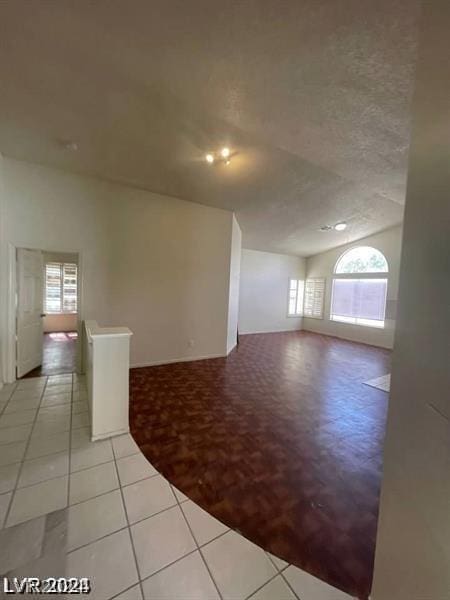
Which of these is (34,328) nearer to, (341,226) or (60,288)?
(60,288)

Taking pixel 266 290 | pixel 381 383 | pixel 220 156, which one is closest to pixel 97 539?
pixel 220 156

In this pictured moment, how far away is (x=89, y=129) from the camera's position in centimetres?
264

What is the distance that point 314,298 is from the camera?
28.9 feet

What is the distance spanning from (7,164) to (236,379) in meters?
4.39

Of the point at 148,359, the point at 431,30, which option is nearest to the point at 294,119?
the point at 431,30

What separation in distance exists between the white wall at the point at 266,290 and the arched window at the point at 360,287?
1.47 m

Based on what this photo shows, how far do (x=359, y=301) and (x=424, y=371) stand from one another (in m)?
7.52

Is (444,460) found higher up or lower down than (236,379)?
higher up

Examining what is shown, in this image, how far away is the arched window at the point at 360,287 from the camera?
7035 mm

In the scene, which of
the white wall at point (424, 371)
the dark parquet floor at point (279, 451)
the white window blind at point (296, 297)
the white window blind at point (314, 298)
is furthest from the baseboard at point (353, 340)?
the white wall at point (424, 371)

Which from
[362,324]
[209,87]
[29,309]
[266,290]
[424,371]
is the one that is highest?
[209,87]

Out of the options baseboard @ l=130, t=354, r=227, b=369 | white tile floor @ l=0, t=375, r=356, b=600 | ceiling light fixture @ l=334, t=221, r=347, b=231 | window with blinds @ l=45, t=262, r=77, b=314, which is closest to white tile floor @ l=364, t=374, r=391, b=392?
baseboard @ l=130, t=354, r=227, b=369

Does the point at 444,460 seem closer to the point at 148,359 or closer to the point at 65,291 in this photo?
the point at 148,359

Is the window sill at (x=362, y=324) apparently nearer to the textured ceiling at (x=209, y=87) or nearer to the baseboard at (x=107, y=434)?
the textured ceiling at (x=209, y=87)
